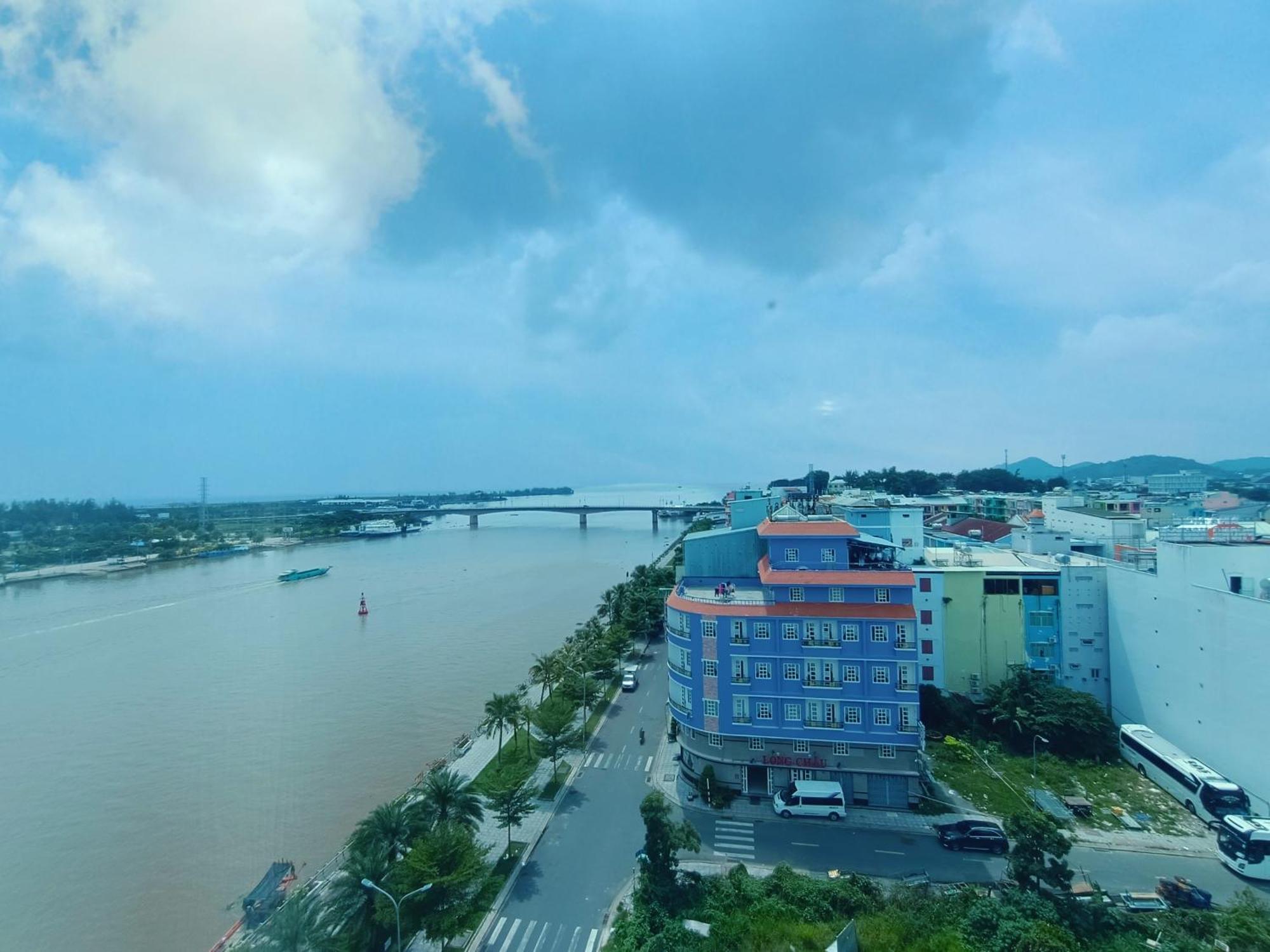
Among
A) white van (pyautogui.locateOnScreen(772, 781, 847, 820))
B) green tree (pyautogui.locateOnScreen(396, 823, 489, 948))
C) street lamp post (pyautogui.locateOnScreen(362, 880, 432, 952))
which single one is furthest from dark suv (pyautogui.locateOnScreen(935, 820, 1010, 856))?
street lamp post (pyautogui.locateOnScreen(362, 880, 432, 952))

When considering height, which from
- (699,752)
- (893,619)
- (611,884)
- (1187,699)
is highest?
(893,619)

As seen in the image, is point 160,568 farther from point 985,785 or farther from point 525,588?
point 985,785

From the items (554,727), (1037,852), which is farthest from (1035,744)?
(554,727)

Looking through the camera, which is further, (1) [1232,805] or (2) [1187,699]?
(2) [1187,699]

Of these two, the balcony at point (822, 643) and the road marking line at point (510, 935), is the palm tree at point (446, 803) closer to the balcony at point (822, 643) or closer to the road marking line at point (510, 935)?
the road marking line at point (510, 935)

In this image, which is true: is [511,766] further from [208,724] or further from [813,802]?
[208,724]

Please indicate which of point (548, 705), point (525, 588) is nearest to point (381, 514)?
point (525, 588)
